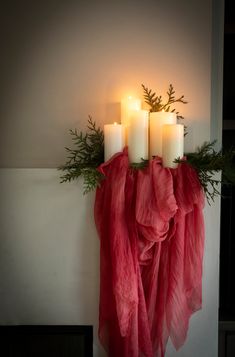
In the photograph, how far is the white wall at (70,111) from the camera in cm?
→ 88

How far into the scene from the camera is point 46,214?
2.90 feet

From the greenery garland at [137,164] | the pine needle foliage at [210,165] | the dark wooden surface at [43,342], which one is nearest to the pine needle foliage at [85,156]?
the greenery garland at [137,164]

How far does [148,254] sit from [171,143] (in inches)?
13.1

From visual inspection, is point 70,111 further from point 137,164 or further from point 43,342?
point 43,342

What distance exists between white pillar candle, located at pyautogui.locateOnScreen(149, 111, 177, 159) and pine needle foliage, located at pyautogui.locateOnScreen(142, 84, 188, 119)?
0.15 ft

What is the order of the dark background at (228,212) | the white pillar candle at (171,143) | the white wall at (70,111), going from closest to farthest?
the white pillar candle at (171,143)
the white wall at (70,111)
the dark background at (228,212)

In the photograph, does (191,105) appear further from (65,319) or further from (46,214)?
(65,319)

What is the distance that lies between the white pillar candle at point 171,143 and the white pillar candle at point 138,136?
2.1 inches

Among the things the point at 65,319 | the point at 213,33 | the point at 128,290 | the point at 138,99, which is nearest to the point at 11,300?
the point at 65,319

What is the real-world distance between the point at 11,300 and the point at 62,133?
1.85 ft

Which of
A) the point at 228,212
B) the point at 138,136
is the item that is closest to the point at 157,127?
the point at 138,136

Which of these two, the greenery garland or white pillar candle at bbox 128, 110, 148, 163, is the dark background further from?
white pillar candle at bbox 128, 110, 148, 163

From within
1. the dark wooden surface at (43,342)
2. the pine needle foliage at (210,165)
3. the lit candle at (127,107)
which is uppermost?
the lit candle at (127,107)

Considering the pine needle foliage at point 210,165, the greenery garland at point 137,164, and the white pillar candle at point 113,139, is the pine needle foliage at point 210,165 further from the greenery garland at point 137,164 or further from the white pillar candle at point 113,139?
the white pillar candle at point 113,139
